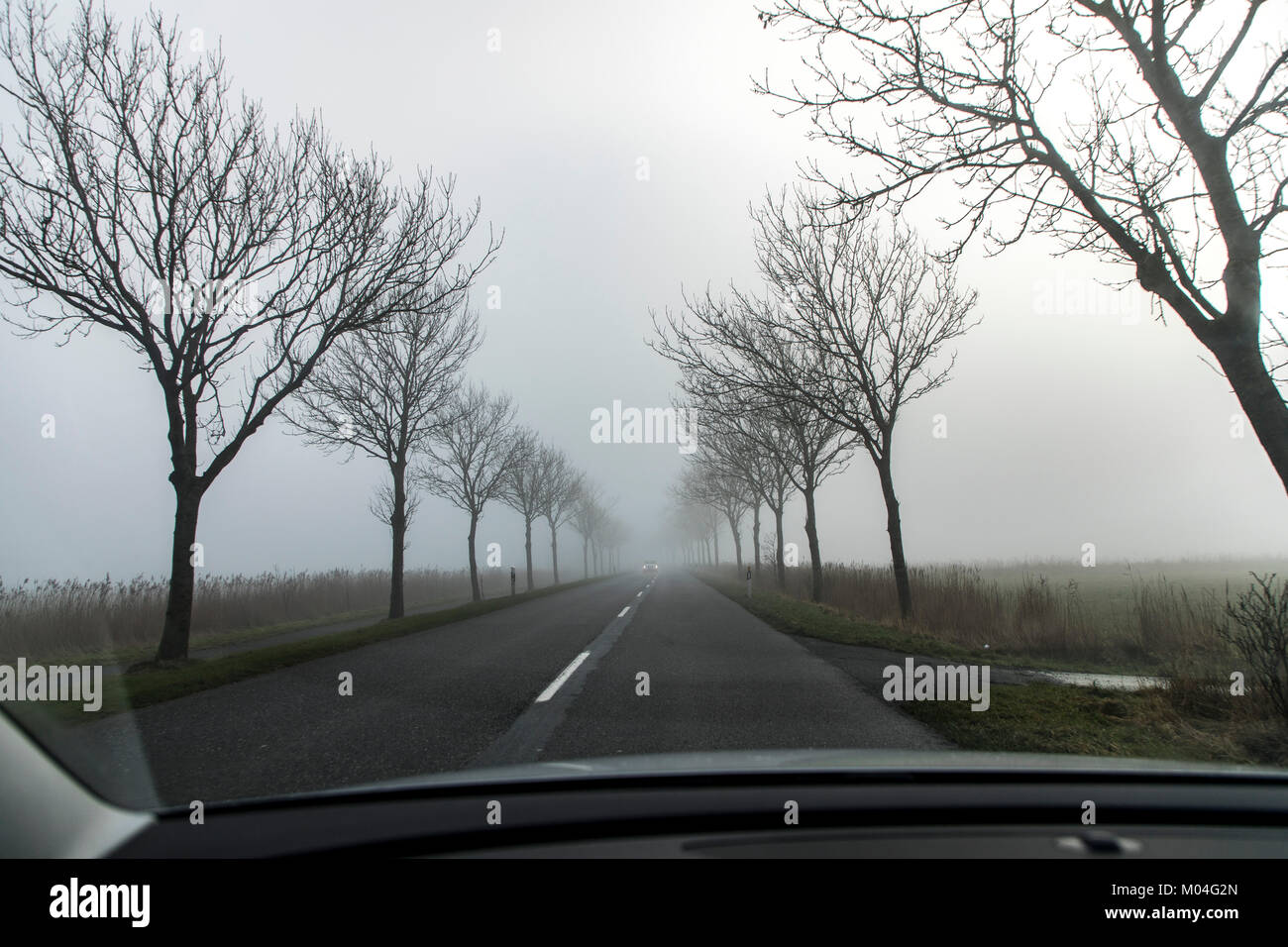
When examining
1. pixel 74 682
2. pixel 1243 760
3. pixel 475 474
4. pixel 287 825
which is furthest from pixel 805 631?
pixel 475 474

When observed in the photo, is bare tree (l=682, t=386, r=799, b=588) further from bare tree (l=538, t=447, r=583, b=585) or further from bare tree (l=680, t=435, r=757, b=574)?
bare tree (l=538, t=447, r=583, b=585)

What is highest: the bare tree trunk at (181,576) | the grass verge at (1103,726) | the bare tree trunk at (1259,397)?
the bare tree trunk at (1259,397)

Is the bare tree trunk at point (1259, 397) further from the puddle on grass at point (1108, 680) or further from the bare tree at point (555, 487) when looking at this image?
the bare tree at point (555, 487)

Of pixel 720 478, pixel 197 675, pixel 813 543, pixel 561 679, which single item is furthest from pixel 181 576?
pixel 720 478

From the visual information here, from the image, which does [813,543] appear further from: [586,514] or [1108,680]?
[586,514]

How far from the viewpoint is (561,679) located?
8.18 meters

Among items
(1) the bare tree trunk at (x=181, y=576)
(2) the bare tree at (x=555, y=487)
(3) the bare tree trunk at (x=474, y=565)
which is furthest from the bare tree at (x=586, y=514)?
(1) the bare tree trunk at (x=181, y=576)

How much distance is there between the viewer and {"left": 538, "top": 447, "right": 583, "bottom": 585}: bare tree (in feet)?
134

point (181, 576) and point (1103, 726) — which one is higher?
point (181, 576)

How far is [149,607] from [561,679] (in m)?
13.5

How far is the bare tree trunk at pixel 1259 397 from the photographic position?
5.95m

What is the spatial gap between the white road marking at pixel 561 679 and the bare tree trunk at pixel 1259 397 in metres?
6.79

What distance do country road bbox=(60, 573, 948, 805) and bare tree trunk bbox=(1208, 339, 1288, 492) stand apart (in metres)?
3.86
